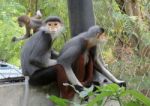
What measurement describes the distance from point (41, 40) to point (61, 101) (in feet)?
8.62

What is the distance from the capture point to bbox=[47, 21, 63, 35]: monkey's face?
3296 mm

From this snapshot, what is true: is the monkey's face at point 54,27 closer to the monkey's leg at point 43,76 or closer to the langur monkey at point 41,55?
the langur monkey at point 41,55

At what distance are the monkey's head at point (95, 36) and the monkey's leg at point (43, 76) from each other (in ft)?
1.17

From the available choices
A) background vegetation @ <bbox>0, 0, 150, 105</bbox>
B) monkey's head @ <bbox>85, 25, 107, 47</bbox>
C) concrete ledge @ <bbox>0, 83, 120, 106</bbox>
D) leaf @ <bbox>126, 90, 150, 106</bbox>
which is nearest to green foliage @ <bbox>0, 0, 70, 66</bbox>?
background vegetation @ <bbox>0, 0, 150, 105</bbox>

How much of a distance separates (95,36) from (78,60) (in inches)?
9.0

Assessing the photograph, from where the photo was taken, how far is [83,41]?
127 inches

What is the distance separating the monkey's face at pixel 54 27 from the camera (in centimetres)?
330

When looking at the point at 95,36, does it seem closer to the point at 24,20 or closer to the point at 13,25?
the point at 24,20

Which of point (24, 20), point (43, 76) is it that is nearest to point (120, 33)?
point (24, 20)

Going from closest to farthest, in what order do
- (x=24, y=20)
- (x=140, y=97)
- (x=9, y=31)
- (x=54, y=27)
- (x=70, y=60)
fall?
(x=140, y=97)
(x=70, y=60)
(x=54, y=27)
(x=24, y=20)
(x=9, y=31)

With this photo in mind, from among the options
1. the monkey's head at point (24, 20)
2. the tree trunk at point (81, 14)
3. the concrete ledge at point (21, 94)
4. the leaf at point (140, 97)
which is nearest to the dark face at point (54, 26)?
the tree trunk at point (81, 14)

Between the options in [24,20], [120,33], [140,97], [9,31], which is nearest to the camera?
[140,97]

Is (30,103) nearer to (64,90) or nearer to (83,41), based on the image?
(64,90)

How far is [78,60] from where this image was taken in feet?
10.8
